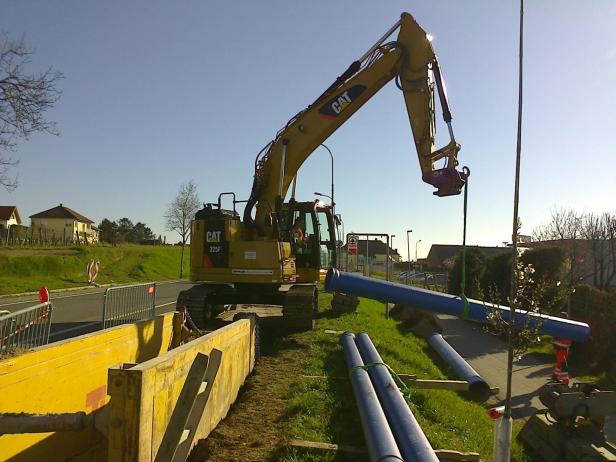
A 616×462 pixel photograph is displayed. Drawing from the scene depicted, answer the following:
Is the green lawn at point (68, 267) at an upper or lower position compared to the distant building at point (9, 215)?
lower

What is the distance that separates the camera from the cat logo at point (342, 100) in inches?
475

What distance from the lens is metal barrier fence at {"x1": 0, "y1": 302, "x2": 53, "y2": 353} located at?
18.3ft

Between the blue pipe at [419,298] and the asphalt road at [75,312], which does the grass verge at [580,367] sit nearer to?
the blue pipe at [419,298]

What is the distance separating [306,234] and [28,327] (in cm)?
699

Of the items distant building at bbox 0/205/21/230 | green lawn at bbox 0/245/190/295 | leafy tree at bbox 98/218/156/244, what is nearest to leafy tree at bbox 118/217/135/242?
leafy tree at bbox 98/218/156/244

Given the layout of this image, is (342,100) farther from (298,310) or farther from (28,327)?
(28,327)

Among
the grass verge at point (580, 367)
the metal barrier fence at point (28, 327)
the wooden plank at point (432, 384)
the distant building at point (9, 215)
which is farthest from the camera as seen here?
the distant building at point (9, 215)

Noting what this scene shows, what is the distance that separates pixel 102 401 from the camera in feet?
17.3

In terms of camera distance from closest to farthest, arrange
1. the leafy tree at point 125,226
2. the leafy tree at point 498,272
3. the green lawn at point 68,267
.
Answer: the leafy tree at point 498,272 < the green lawn at point 68,267 < the leafy tree at point 125,226

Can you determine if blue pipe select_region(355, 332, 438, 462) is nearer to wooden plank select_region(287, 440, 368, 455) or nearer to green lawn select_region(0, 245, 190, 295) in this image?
wooden plank select_region(287, 440, 368, 455)

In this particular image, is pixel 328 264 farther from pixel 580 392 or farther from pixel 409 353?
pixel 580 392

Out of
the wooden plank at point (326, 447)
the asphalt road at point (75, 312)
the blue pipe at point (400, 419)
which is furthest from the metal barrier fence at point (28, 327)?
the blue pipe at point (400, 419)

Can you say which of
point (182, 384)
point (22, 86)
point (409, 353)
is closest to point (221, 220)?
point (409, 353)

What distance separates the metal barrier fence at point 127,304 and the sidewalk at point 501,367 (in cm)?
723
